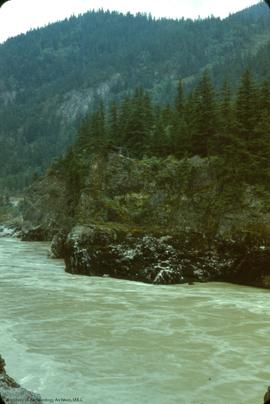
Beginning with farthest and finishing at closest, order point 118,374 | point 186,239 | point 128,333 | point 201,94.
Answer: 1. point 201,94
2. point 186,239
3. point 128,333
4. point 118,374

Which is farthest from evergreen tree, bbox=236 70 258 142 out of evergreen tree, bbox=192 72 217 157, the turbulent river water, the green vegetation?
the turbulent river water

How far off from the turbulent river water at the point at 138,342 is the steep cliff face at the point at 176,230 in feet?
5.77

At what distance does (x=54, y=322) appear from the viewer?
16828mm

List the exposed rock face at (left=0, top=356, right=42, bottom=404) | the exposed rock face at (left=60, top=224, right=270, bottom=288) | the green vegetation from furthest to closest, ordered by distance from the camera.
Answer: the green vegetation < the exposed rock face at (left=60, top=224, right=270, bottom=288) < the exposed rock face at (left=0, top=356, right=42, bottom=404)

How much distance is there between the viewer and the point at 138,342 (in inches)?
570

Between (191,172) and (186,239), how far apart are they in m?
5.30

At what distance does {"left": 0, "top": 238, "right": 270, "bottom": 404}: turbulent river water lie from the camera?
1081 centimetres

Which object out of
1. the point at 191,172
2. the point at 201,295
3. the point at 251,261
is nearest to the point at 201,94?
the point at 191,172

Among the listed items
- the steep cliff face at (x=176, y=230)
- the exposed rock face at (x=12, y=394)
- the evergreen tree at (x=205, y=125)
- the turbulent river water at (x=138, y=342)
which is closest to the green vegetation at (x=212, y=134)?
the evergreen tree at (x=205, y=125)

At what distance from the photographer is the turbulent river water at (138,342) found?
1081 centimetres

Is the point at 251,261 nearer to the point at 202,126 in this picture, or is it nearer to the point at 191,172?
the point at 191,172

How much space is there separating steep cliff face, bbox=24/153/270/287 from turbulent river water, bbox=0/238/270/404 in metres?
1.76

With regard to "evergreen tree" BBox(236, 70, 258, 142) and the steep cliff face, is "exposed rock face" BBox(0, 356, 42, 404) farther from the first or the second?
"evergreen tree" BBox(236, 70, 258, 142)

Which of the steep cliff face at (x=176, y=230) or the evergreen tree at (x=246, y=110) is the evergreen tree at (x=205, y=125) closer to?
the steep cliff face at (x=176, y=230)
